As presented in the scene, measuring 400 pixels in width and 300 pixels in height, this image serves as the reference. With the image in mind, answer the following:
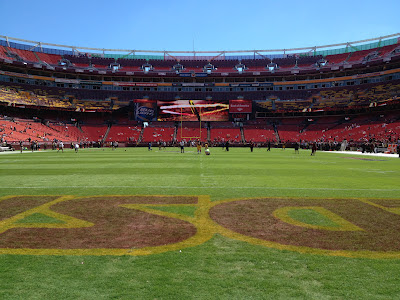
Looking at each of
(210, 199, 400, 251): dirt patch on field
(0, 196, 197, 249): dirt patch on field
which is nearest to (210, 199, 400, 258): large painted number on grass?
(210, 199, 400, 251): dirt patch on field

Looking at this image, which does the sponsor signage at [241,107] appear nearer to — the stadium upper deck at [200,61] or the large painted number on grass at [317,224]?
the stadium upper deck at [200,61]

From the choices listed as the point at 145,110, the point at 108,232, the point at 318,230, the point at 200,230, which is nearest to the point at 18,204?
the point at 108,232

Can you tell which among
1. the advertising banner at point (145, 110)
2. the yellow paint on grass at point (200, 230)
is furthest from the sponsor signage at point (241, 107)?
the yellow paint on grass at point (200, 230)

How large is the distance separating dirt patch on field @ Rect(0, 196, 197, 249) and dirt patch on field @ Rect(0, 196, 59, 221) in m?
0.83

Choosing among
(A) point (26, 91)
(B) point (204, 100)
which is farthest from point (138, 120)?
(A) point (26, 91)

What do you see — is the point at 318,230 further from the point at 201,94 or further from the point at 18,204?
the point at 201,94

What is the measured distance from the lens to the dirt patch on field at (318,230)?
15.0 ft

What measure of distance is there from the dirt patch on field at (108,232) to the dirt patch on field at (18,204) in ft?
2.72

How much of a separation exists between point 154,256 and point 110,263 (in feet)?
1.92

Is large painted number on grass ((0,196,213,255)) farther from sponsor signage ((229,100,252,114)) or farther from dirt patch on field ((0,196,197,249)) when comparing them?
sponsor signage ((229,100,252,114))

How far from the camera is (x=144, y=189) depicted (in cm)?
985

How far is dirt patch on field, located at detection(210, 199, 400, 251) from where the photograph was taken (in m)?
4.58

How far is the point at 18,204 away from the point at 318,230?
7055 millimetres

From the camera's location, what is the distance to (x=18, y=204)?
24.4 ft
